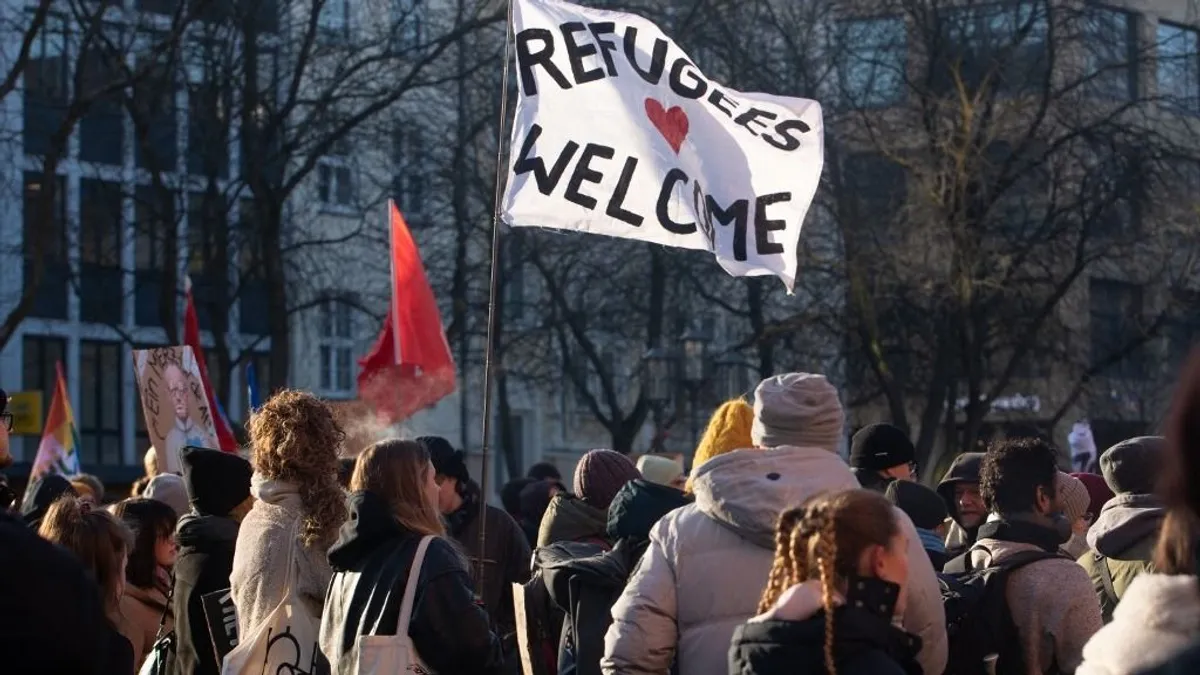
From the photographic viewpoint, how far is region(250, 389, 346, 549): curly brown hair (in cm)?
619

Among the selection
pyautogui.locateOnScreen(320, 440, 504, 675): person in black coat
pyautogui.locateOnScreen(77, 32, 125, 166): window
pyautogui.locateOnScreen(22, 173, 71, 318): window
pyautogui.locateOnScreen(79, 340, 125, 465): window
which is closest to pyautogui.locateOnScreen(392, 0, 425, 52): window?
pyautogui.locateOnScreen(77, 32, 125, 166): window

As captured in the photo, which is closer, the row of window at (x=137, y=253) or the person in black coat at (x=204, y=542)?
the person in black coat at (x=204, y=542)

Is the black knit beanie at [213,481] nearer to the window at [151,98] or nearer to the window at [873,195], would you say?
the window at [151,98]

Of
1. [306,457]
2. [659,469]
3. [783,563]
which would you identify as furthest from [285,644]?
[659,469]

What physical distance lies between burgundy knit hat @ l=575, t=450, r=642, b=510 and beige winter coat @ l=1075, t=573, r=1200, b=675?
3.58m

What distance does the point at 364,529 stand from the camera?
5648mm

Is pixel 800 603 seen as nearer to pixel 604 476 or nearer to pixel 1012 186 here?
pixel 604 476

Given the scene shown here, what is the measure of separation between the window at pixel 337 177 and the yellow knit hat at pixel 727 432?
1938 cm

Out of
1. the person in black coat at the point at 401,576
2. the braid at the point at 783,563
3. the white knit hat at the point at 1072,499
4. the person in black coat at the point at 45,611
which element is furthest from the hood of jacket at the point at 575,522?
the person in black coat at the point at 45,611

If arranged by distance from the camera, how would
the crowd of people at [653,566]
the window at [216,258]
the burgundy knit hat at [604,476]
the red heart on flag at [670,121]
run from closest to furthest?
1. the crowd of people at [653,566]
2. the burgundy knit hat at [604,476]
3. the red heart on flag at [670,121]
4. the window at [216,258]

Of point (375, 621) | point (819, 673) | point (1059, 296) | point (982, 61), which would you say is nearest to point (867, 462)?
point (375, 621)

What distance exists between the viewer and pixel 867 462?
716 centimetres

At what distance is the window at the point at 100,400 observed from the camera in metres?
39.7

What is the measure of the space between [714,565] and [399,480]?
44.1 inches
